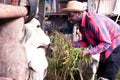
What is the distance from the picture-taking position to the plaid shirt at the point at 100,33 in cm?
377

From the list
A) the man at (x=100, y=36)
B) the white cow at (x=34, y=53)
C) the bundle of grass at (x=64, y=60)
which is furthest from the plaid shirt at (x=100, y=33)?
the white cow at (x=34, y=53)

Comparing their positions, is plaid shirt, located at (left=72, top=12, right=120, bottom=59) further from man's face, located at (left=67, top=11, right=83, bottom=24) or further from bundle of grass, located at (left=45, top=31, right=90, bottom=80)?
bundle of grass, located at (left=45, top=31, right=90, bottom=80)

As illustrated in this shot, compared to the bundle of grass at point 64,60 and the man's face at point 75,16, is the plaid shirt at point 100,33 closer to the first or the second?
the man's face at point 75,16

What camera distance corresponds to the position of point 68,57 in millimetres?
3648

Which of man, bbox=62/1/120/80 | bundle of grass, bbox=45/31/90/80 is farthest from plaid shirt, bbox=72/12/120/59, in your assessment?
bundle of grass, bbox=45/31/90/80

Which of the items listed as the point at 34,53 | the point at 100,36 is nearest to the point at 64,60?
the point at 100,36

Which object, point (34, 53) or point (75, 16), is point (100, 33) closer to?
point (75, 16)

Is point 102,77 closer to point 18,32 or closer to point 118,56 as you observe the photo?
point 118,56

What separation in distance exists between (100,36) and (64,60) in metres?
0.43

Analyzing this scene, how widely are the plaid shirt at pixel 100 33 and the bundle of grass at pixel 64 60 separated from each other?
0.18m

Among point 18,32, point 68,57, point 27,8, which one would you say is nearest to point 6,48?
point 18,32

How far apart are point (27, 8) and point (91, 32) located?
2.42m

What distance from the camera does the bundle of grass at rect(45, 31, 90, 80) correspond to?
12.1 feet

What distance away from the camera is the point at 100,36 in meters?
3.75
